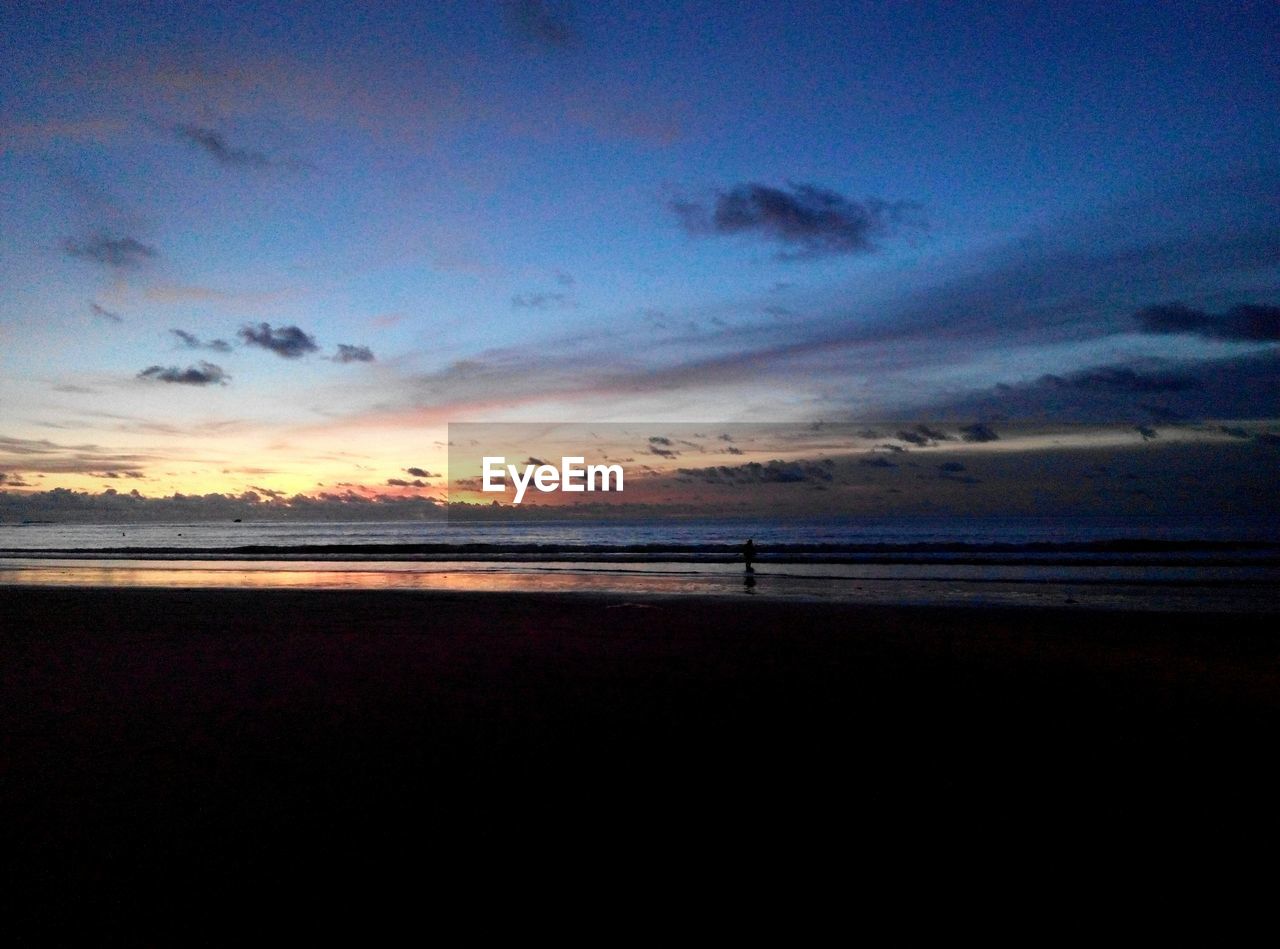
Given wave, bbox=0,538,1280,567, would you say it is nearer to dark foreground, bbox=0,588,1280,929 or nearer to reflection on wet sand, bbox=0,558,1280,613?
reflection on wet sand, bbox=0,558,1280,613

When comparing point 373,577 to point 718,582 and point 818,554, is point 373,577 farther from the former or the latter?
point 818,554

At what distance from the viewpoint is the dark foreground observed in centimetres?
512

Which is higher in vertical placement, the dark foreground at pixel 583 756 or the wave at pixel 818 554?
the dark foreground at pixel 583 756

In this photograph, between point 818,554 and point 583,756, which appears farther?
point 818,554

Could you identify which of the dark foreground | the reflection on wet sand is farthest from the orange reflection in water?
the dark foreground

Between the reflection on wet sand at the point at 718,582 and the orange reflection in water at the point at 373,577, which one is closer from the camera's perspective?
the reflection on wet sand at the point at 718,582

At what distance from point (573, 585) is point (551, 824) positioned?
2172 cm

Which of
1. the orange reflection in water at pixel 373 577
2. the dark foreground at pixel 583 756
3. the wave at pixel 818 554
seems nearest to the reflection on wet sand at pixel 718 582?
the orange reflection in water at pixel 373 577

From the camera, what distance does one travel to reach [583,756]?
23.4 feet

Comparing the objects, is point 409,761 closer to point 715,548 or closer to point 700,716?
point 700,716

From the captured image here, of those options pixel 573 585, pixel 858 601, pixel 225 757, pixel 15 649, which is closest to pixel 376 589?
pixel 573 585

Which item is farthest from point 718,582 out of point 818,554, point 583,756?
point 583,756

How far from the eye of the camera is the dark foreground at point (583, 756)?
16.8ft

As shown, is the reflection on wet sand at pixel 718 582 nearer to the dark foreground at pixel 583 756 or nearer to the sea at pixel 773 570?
the sea at pixel 773 570
